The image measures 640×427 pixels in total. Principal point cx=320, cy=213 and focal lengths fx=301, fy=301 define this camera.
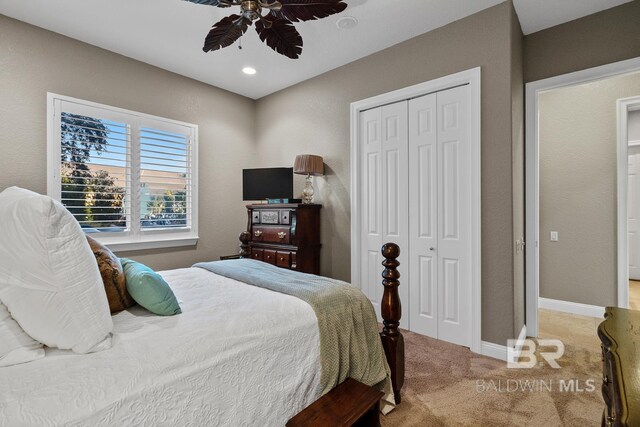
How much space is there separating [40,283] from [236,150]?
141 inches

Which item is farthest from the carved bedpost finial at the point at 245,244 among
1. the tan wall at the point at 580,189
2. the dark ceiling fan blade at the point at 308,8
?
the tan wall at the point at 580,189

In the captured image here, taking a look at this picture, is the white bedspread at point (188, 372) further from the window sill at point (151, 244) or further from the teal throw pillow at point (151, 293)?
the window sill at point (151, 244)

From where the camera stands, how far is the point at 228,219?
14.0 feet

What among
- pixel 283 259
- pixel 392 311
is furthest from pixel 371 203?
pixel 392 311

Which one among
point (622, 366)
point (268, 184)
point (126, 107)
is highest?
point (126, 107)

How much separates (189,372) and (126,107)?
3.30 metres

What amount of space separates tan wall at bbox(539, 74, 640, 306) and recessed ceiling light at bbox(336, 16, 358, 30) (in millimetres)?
2667

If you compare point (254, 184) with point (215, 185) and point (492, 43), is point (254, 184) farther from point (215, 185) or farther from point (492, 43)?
point (492, 43)

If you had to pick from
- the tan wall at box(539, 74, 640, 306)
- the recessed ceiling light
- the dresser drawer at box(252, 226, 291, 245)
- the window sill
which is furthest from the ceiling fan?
the tan wall at box(539, 74, 640, 306)

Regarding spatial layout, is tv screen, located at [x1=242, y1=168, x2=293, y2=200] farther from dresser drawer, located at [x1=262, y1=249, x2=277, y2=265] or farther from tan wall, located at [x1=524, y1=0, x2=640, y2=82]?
tan wall, located at [x1=524, y1=0, x2=640, y2=82]

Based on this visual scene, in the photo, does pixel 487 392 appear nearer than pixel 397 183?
Yes

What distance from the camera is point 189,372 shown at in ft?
3.30

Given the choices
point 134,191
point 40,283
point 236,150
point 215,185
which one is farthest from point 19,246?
point 236,150

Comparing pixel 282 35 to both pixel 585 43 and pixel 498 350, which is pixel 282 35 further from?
pixel 498 350
